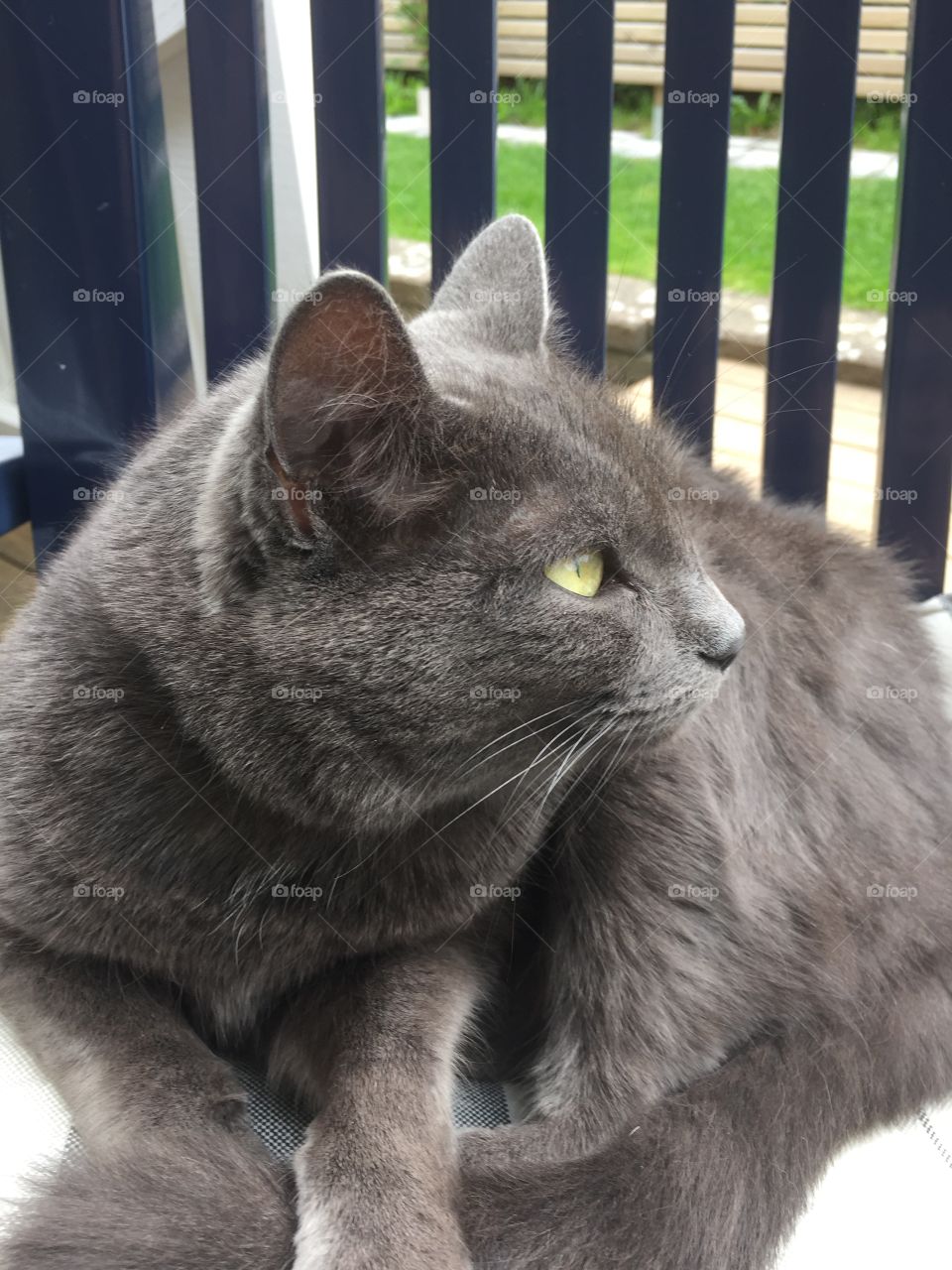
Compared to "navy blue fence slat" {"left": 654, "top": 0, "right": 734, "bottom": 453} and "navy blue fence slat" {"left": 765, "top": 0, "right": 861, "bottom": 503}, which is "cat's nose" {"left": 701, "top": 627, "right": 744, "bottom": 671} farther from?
"navy blue fence slat" {"left": 765, "top": 0, "right": 861, "bottom": 503}

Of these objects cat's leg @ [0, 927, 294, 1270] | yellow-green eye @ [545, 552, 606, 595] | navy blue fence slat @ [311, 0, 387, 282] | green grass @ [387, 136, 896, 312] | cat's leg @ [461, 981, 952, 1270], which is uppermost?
navy blue fence slat @ [311, 0, 387, 282]

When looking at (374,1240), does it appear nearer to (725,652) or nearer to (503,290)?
(725,652)

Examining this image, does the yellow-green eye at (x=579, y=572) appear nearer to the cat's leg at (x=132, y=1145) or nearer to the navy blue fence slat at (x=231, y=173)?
the cat's leg at (x=132, y=1145)

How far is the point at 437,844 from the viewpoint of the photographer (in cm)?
114

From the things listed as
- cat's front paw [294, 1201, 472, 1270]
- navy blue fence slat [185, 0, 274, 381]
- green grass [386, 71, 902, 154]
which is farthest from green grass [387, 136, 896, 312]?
cat's front paw [294, 1201, 472, 1270]

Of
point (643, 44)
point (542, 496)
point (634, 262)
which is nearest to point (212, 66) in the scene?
point (542, 496)

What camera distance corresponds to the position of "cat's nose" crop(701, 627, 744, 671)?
1.07 meters

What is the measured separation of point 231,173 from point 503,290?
641 millimetres

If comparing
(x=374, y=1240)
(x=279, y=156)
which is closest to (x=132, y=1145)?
(x=374, y=1240)

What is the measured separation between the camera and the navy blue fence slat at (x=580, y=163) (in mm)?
1662

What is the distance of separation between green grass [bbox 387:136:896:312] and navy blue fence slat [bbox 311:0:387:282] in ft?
5.70

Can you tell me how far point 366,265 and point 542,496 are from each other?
87cm

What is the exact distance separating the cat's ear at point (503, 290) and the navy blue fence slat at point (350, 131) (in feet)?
1.56

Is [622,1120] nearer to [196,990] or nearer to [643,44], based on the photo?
[196,990]
